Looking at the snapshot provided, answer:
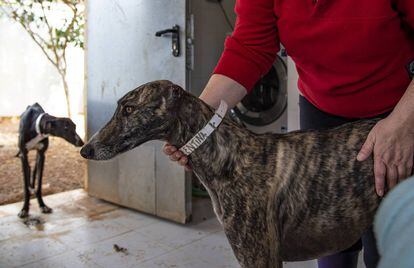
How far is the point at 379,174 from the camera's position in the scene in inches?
43.8

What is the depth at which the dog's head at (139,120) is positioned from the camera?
1.18 m

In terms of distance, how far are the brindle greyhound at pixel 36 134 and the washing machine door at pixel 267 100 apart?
1.47 m

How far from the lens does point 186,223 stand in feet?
10.1

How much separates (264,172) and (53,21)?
507 centimetres

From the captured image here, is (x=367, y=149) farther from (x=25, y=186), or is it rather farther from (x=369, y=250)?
(x=25, y=186)

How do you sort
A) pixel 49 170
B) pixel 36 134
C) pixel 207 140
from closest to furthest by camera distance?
1. pixel 207 140
2. pixel 36 134
3. pixel 49 170

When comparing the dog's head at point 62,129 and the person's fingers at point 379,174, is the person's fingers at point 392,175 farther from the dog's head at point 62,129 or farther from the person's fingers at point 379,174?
the dog's head at point 62,129

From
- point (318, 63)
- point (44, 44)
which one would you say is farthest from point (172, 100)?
point (44, 44)

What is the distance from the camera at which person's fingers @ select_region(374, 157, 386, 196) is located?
3.64 ft

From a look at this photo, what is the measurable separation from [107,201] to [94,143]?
2595 millimetres

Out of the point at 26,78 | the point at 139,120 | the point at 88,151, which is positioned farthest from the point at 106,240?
the point at 26,78

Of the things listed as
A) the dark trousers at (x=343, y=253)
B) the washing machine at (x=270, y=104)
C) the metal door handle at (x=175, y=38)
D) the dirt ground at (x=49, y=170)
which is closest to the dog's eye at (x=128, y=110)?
the dark trousers at (x=343, y=253)

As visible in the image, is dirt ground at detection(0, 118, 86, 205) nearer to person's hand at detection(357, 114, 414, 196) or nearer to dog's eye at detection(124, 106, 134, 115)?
dog's eye at detection(124, 106, 134, 115)

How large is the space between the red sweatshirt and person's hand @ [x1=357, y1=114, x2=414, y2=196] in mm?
171
